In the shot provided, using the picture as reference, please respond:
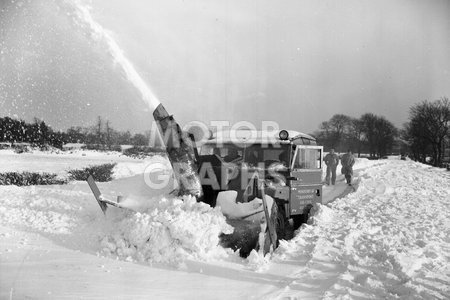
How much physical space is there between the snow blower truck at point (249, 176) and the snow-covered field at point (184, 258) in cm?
40

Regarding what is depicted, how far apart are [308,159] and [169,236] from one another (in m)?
4.20

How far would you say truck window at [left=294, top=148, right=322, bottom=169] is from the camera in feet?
27.8

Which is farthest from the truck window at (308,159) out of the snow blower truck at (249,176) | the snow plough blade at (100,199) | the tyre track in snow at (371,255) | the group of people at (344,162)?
the group of people at (344,162)

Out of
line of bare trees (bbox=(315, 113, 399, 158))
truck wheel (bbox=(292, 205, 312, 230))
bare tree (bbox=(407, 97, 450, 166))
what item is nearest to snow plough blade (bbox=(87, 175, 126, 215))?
truck wheel (bbox=(292, 205, 312, 230))

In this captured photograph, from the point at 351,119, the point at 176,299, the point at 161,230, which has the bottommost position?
the point at 176,299

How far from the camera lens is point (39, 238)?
6.86m

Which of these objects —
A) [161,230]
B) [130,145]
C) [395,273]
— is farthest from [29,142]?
[395,273]

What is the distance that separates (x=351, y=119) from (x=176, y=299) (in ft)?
298

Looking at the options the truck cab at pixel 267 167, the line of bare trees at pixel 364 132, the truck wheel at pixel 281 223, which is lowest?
the truck wheel at pixel 281 223

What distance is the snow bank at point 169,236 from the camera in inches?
232

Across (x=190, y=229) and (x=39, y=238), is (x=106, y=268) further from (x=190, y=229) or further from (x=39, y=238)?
(x=39, y=238)

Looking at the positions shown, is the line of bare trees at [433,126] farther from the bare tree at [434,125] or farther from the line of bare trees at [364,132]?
the line of bare trees at [364,132]

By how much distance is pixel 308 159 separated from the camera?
902 cm

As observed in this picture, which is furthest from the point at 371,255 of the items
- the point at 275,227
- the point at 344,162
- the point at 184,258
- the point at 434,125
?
the point at 434,125
